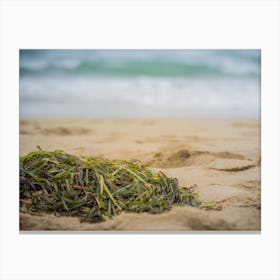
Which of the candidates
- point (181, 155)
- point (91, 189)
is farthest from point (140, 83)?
point (91, 189)

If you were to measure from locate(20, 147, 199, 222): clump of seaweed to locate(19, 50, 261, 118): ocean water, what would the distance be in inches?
19.7

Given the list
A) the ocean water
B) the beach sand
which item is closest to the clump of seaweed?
the beach sand

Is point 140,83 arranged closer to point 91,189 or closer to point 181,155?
point 181,155

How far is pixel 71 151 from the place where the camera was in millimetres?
2965

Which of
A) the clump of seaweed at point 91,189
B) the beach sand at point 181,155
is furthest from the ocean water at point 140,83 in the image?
the clump of seaweed at point 91,189

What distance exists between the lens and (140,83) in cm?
298

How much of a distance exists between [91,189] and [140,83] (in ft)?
3.12

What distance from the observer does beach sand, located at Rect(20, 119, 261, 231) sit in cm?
248

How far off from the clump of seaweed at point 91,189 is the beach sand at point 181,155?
2.3 inches

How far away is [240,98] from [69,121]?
4.30 feet

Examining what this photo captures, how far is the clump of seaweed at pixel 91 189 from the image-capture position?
2.45m
